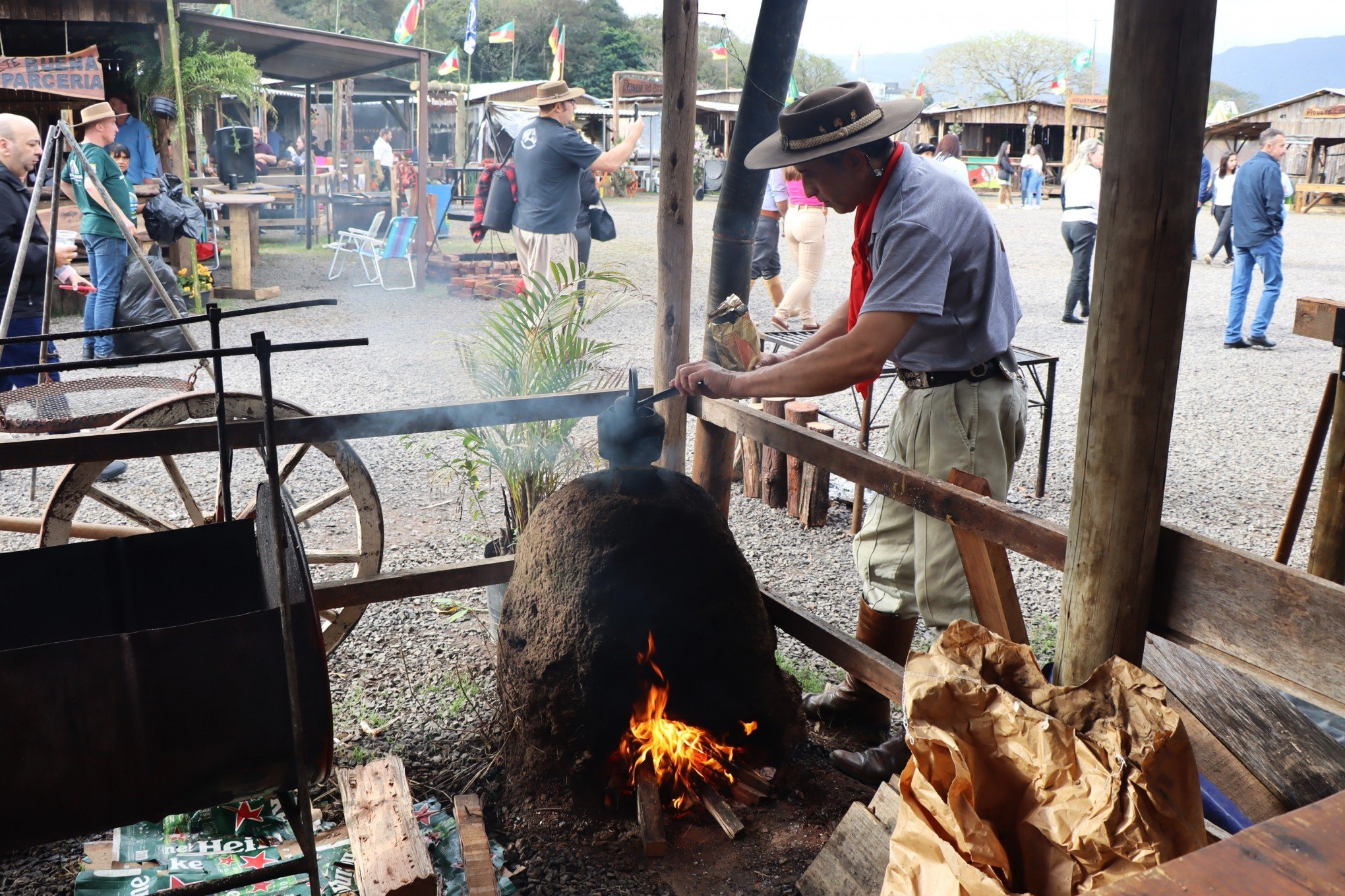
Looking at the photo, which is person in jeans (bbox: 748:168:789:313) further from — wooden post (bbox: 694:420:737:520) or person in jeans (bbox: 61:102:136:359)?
wooden post (bbox: 694:420:737:520)

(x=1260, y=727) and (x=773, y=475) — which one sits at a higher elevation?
(x=1260, y=727)

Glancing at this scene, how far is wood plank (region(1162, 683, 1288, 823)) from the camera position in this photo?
7.75 ft

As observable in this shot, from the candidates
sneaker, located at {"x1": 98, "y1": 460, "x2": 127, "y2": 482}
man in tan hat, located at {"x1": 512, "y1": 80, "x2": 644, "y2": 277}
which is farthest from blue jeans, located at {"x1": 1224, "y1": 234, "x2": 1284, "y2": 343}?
sneaker, located at {"x1": 98, "y1": 460, "x2": 127, "y2": 482}

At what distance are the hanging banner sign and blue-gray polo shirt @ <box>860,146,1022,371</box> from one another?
31.4 feet

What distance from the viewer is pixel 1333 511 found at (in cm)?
295

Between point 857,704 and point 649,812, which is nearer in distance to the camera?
point 649,812

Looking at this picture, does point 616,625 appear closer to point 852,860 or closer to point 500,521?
point 852,860

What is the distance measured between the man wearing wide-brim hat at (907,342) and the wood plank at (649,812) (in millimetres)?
655

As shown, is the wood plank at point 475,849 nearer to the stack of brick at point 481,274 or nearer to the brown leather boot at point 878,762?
the brown leather boot at point 878,762

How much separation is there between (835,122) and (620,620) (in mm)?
1453

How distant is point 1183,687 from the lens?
104 inches

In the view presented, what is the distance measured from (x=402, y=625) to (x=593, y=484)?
6.29 ft

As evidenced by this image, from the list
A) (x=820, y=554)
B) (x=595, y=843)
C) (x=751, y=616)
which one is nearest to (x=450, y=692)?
(x=595, y=843)

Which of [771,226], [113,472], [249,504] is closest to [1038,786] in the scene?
[249,504]
